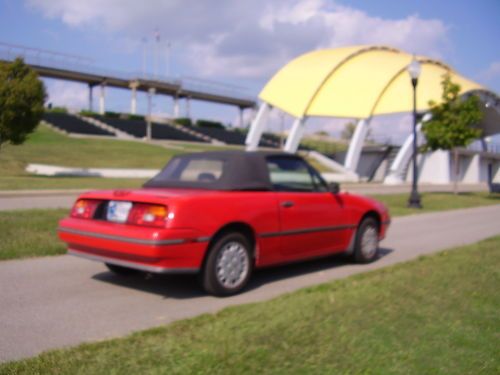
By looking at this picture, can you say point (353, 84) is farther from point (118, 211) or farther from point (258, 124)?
point (118, 211)

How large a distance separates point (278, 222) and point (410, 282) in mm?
1615

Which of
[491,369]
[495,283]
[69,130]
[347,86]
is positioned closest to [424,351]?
[491,369]

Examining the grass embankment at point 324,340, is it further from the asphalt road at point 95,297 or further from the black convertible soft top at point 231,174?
the black convertible soft top at point 231,174

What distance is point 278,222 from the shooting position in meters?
6.30

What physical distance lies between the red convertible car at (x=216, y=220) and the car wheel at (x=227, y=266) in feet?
0.03

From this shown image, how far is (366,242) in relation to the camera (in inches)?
313

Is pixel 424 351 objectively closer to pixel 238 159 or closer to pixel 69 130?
pixel 238 159

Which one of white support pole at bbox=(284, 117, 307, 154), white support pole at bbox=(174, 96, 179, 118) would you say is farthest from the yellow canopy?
white support pole at bbox=(174, 96, 179, 118)

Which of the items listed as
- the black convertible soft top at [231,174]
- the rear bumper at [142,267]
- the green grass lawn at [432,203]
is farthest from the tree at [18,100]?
the rear bumper at [142,267]

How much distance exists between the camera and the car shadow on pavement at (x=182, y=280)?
A: 6.03 metres

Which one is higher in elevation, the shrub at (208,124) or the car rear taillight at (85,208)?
the shrub at (208,124)

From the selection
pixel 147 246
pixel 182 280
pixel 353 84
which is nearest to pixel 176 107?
pixel 353 84

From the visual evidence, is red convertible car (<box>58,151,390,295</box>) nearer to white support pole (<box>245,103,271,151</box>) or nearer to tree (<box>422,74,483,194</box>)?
tree (<box>422,74,483,194</box>)

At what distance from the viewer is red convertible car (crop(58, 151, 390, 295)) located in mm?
5348
